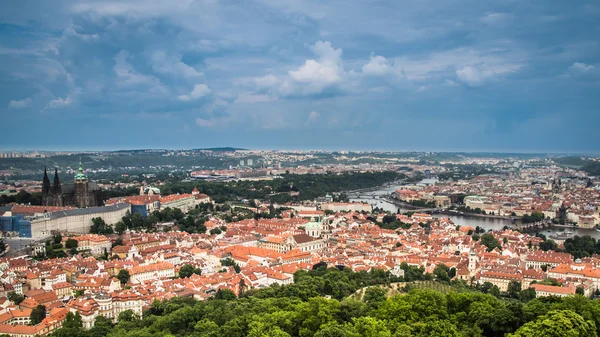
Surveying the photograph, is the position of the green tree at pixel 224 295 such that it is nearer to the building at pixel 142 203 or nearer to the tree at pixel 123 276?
the tree at pixel 123 276

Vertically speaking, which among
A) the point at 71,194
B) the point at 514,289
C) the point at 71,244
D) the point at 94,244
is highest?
the point at 71,194

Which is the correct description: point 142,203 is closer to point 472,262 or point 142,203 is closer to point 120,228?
point 120,228

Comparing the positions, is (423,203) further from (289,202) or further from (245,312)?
(245,312)

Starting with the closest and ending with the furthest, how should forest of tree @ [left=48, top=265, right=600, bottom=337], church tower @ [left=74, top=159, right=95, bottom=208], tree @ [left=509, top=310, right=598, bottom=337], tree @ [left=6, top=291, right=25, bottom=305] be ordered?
tree @ [left=509, top=310, right=598, bottom=337]
forest of tree @ [left=48, top=265, right=600, bottom=337]
tree @ [left=6, top=291, right=25, bottom=305]
church tower @ [left=74, top=159, right=95, bottom=208]

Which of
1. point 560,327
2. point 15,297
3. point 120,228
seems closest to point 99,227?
point 120,228

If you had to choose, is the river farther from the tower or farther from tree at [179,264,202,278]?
tree at [179,264,202,278]

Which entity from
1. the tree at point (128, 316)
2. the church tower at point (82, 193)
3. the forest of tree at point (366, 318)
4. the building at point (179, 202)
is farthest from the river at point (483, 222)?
the tree at point (128, 316)

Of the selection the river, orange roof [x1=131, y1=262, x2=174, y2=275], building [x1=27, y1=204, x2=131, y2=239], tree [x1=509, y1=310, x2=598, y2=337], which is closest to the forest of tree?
tree [x1=509, y1=310, x2=598, y2=337]
